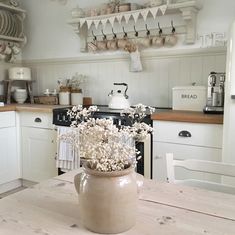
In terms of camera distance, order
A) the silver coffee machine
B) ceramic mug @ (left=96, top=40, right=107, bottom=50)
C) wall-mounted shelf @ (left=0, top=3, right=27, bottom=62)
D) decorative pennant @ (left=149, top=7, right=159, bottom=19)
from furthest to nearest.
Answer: wall-mounted shelf @ (left=0, top=3, right=27, bottom=62) → ceramic mug @ (left=96, top=40, right=107, bottom=50) → decorative pennant @ (left=149, top=7, right=159, bottom=19) → the silver coffee machine

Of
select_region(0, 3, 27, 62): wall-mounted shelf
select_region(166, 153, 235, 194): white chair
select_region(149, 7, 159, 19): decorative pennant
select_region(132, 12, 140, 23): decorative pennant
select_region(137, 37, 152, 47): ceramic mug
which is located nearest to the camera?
select_region(166, 153, 235, 194): white chair

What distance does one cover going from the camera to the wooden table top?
748mm

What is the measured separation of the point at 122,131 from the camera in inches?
29.0

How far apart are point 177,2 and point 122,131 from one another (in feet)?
6.99

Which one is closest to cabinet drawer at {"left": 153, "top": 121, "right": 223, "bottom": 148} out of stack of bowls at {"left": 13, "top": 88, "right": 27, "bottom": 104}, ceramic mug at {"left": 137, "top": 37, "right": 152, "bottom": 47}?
ceramic mug at {"left": 137, "top": 37, "right": 152, "bottom": 47}

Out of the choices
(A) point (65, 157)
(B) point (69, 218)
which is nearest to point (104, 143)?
(B) point (69, 218)

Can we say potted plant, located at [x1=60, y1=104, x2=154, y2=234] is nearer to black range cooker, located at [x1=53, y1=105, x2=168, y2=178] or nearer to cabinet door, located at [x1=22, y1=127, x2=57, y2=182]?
black range cooker, located at [x1=53, y1=105, x2=168, y2=178]

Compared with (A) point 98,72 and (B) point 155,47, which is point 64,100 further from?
(B) point 155,47

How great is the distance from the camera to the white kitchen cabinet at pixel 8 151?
275 centimetres

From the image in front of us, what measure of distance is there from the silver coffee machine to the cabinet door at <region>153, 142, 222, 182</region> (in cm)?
33

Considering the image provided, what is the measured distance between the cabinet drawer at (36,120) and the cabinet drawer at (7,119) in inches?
3.5

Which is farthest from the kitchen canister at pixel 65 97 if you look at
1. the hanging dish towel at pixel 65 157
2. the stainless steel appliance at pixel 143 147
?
the stainless steel appliance at pixel 143 147

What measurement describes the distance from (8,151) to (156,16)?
6.49 feet

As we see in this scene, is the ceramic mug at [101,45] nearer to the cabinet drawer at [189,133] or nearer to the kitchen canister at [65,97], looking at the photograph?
the kitchen canister at [65,97]
